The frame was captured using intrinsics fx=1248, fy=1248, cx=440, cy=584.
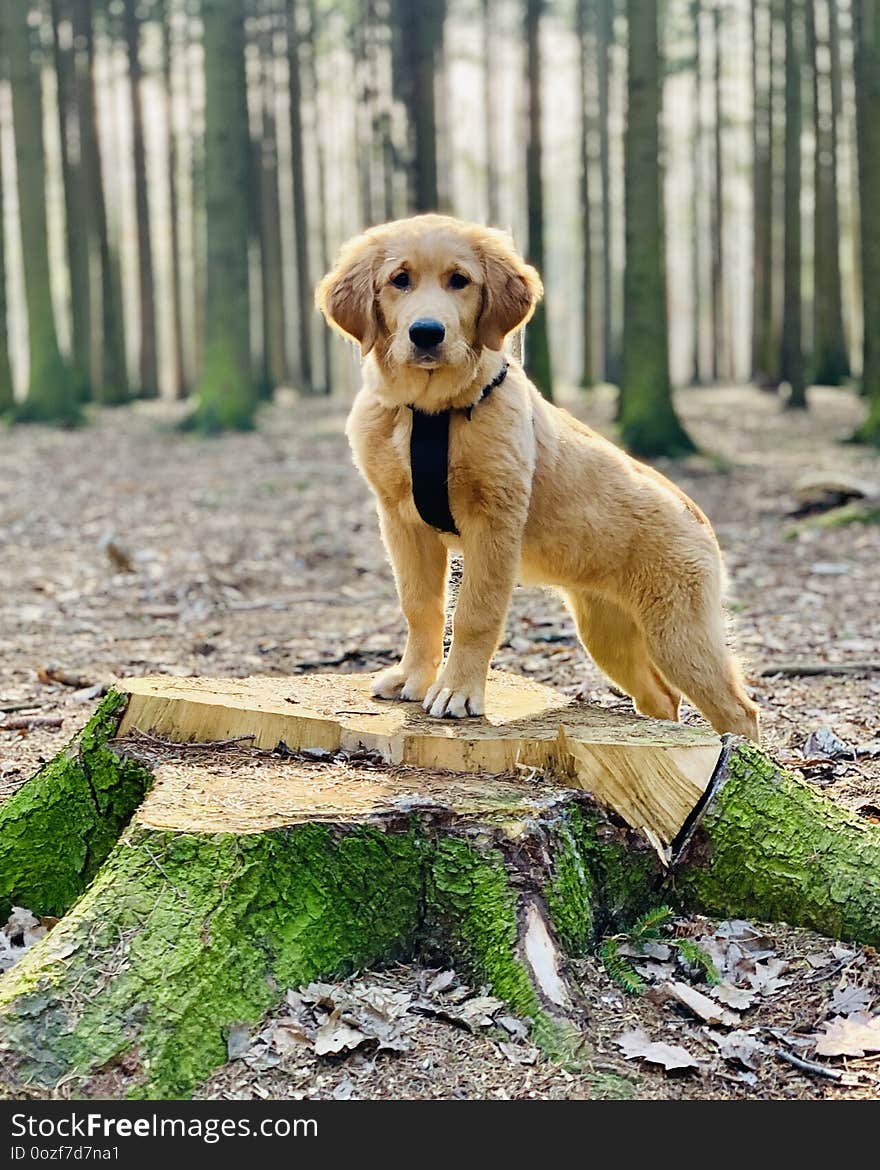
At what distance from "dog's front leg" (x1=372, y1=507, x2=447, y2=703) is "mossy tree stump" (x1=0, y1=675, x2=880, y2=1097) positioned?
1.59ft

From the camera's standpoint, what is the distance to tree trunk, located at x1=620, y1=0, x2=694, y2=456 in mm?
Answer: 14148

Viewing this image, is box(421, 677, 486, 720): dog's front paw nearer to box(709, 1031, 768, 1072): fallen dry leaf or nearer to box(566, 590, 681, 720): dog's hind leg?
box(566, 590, 681, 720): dog's hind leg

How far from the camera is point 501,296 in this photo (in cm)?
457

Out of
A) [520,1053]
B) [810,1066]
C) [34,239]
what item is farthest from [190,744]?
[34,239]

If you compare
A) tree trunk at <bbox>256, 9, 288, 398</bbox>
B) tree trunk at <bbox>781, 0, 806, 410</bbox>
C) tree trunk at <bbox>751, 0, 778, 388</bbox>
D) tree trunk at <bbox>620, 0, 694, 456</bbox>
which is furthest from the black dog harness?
tree trunk at <bbox>256, 9, 288, 398</bbox>

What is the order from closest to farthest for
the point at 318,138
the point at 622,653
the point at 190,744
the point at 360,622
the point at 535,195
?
the point at 190,744, the point at 622,653, the point at 360,622, the point at 535,195, the point at 318,138

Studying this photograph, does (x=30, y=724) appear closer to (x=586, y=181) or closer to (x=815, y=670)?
(x=815, y=670)

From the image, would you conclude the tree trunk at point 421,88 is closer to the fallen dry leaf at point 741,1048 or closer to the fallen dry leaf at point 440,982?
the fallen dry leaf at point 440,982

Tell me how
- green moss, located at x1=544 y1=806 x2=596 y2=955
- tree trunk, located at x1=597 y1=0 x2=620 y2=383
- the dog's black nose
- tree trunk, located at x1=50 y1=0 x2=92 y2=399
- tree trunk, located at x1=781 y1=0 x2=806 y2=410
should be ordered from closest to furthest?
green moss, located at x1=544 y1=806 x2=596 y2=955 → the dog's black nose → tree trunk, located at x1=781 y1=0 x2=806 y2=410 → tree trunk, located at x1=50 y1=0 x2=92 y2=399 → tree trunk, located at x1=597 y1=0 x2=620 y2=383

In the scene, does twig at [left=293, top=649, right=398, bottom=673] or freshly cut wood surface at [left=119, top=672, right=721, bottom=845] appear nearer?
freshly cut wood surface at [left=119, top=672, right=721, bottom=845]

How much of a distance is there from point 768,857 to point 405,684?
1.54m

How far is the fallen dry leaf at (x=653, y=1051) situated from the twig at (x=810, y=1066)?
0.25m

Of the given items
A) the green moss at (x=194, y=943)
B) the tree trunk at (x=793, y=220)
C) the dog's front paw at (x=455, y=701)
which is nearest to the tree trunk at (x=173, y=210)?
the tree trunk at (x=793, y=220)

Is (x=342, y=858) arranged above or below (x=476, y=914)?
above
